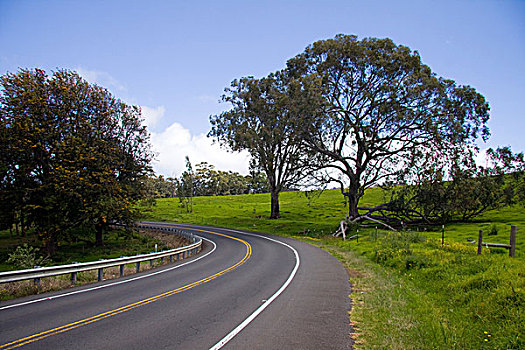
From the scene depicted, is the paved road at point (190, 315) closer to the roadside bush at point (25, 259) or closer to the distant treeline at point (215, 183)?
the roadside bush at point (25, 259)

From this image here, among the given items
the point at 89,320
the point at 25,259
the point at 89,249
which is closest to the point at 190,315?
the point at 89,320

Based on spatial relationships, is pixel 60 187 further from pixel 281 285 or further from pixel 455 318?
pixel 455 318

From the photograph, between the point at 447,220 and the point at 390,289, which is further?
the point at 447,220

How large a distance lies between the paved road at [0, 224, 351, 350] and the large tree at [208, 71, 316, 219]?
21.4m

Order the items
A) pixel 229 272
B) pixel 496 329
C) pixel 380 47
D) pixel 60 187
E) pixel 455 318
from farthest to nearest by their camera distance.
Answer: pixel 380 47 → pixel 60 187 → pixel 229 272 → pixel 455 318 → pixel 496 329

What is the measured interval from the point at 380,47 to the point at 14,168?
103ft

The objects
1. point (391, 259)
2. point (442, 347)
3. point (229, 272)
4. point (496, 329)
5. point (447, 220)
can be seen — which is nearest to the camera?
point (442, 347)

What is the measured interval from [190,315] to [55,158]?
63.9ft

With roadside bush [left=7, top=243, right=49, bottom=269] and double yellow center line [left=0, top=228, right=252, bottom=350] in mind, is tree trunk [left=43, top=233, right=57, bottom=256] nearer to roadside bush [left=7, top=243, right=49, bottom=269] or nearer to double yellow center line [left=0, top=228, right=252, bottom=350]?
roadside bush [left=7, top=243, right=49, bottom=269]

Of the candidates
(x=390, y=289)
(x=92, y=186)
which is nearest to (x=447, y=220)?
(x=390, y=289)

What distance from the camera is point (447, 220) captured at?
111 ft

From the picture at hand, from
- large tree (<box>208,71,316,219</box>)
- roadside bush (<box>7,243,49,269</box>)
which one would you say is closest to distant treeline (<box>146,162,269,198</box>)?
large tree (<box>208,71,316,219</box>)

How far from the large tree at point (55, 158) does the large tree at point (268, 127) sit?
15134 millimetres

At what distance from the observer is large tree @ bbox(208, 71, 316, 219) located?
31703 millimetres
